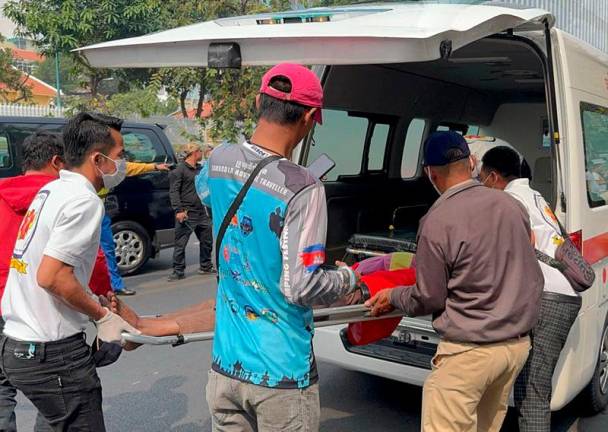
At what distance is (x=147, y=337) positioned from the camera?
8.21ft

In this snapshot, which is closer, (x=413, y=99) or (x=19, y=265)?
(x=19, y=265)

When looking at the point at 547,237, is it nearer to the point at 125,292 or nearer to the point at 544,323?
the point at 544,323

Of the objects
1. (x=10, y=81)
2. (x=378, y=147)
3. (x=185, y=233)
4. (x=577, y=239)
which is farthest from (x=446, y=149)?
(x=10, y=81)

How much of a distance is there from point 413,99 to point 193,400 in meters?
3.61

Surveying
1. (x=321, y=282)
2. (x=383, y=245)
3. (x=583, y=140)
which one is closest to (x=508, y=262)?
(x=321, y=282)

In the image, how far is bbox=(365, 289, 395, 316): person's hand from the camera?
2.99 metres

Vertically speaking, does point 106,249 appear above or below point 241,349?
below

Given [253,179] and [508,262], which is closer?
[253,179]

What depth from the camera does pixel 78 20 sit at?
15.4 m

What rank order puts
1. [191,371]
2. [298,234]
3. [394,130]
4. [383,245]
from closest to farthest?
[298,234] < [383,245] < [191,371] < [394,130]

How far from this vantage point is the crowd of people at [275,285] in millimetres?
2164

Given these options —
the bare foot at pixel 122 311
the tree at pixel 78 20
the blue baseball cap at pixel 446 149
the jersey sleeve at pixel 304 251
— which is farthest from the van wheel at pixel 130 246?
the tree at pixel 78 20

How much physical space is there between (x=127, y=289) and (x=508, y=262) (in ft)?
20.7

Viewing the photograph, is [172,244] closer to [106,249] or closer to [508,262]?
[106,249]
